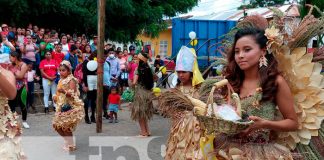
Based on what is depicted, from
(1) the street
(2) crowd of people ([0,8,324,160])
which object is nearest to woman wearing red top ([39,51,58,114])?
(1) the street

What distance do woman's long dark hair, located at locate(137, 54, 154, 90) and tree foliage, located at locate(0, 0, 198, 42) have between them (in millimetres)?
8079

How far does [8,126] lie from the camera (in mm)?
3416

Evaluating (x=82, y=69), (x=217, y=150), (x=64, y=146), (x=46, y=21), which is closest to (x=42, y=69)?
(x=82, y=69)

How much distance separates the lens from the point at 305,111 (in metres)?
3.34

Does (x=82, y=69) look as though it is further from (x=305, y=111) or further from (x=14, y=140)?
(x=305, y=111)

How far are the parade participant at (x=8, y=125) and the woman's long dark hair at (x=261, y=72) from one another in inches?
61.4

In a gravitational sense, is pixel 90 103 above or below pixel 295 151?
below

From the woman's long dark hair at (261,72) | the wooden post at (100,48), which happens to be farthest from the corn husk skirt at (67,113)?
the woman's long dark hair at (261,72)

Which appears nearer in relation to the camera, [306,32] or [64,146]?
[306,32]

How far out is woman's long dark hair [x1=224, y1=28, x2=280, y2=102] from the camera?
3031 millimetres

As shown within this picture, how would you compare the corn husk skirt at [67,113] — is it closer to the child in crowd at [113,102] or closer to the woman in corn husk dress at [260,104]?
the child in crowd at [113,102]

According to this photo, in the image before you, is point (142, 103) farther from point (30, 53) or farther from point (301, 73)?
point (301, 73)

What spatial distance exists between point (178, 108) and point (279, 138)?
1.04m

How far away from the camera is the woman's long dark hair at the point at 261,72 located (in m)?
3.03
